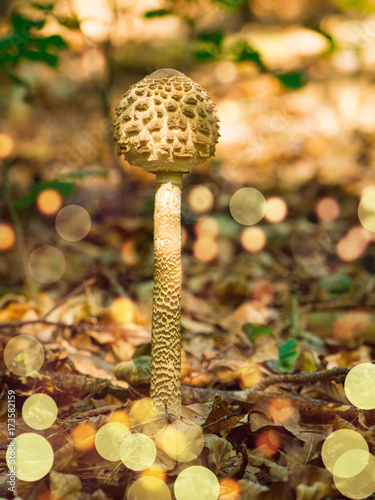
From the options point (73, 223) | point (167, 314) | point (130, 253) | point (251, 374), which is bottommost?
point (251, 374)

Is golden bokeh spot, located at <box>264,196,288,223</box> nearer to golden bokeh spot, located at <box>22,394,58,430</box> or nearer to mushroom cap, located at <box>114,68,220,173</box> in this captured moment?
mushroom cap, located at <box>114,68,220,173</box>

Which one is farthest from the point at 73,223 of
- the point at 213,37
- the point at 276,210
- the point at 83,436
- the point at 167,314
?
the point at 83,436

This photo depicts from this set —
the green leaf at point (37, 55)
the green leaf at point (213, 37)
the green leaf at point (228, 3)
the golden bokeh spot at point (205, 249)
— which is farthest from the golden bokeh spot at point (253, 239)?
the green leaf at point (37, 55)

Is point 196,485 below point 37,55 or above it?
below

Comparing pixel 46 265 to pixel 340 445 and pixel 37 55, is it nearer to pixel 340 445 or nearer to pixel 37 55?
pixel 37 55

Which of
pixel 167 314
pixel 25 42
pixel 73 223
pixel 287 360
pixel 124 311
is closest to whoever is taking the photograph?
pixel 167 314

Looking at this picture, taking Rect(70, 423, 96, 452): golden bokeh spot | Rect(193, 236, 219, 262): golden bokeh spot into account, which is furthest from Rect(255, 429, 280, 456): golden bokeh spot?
Rect(193, 236, 219, 262): golden bokeh spot

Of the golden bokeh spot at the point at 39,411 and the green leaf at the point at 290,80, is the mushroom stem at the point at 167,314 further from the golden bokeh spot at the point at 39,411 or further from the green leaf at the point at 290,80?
the green leaf at the point at 290,80
